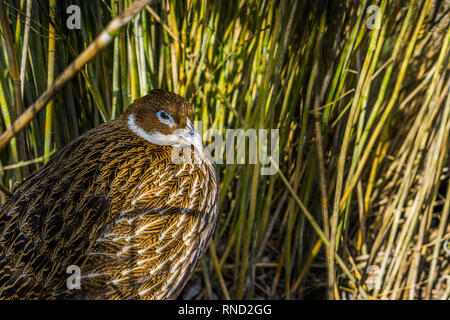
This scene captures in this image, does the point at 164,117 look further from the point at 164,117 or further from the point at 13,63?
the point at 13,63

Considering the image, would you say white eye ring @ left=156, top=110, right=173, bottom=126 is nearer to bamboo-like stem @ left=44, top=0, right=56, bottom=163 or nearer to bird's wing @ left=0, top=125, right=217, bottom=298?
bird's wing @ left=0, top=125, right=217, bottom=298

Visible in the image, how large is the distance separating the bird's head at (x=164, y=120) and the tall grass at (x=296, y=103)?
120 mm

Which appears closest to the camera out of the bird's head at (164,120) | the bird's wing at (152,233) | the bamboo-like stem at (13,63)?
the bamboo-like stem at (13,63)

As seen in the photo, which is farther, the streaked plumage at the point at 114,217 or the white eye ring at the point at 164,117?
the white eye ring at the point at 164,117

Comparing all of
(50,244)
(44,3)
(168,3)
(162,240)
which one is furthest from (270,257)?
(44,3)

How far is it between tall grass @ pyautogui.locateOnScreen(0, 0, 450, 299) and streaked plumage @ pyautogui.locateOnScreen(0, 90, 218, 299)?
131 mm

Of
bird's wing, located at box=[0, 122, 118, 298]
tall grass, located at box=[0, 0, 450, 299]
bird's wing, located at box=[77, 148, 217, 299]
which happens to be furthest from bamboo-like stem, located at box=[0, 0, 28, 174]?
bird's wing, located at box=[77, 148, 217, 299]

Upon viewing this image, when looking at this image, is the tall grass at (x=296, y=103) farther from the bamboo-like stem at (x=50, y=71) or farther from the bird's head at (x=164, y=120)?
the bird's head at (x=164, y=120)

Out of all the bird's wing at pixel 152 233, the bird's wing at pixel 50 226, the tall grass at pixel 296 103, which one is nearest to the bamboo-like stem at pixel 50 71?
the tall grass at pixel 296 103

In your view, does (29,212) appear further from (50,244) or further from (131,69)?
(131,69)

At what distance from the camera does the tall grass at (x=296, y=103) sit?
40.9 inches

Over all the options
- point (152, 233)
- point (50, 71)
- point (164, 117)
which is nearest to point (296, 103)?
point (164, 117)

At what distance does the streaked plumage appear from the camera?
2.80ft

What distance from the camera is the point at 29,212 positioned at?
2.93 feet
